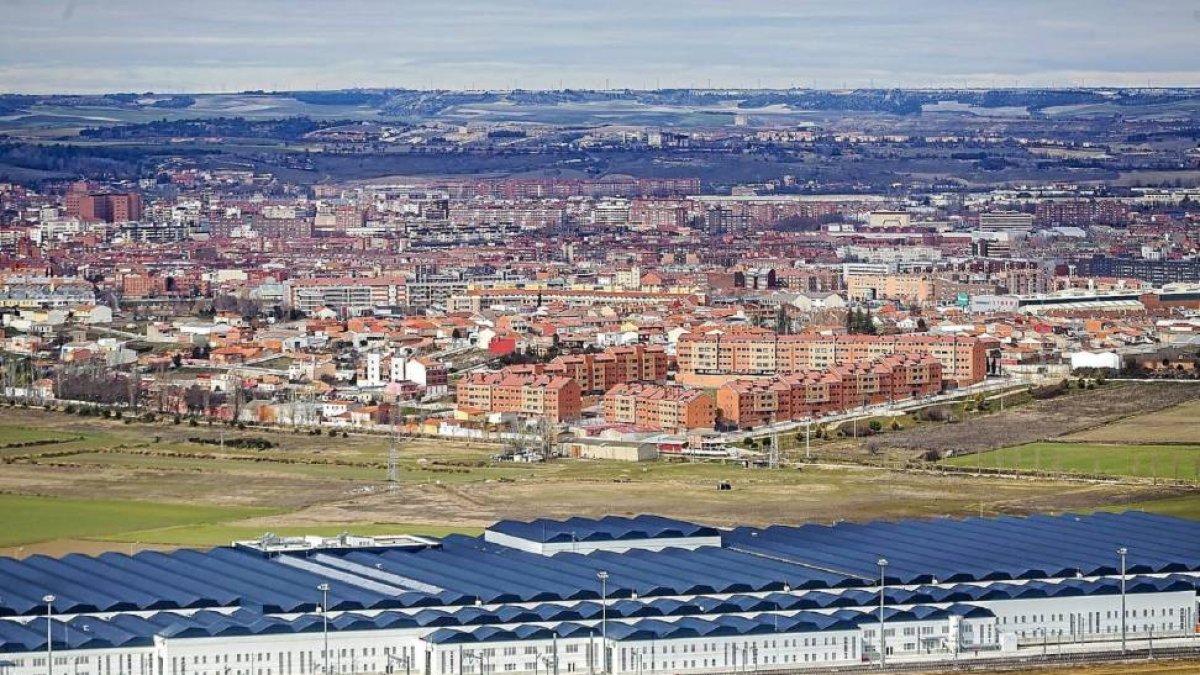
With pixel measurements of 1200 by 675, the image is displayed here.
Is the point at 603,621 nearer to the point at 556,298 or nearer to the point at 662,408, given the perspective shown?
the point at 662,408

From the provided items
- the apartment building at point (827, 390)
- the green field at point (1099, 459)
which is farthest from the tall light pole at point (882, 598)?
the apartment building at point (827, 390)

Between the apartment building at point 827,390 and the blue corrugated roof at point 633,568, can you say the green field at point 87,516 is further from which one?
the apartment building at point 827,390

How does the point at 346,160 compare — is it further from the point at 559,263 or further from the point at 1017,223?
the point at 559,263

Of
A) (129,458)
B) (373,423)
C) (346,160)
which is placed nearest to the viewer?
(129,458)

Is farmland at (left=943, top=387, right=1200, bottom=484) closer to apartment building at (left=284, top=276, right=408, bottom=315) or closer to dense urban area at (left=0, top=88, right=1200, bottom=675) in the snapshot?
dense urban area at (left=0, top=88, right=1200, bottom=675)

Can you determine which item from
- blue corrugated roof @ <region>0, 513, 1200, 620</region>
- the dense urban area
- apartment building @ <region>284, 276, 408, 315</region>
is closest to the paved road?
the dense urban area

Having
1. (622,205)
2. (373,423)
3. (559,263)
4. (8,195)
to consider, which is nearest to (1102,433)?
(373,423)

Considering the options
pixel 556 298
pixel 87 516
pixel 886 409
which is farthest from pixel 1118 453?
pixel 556 298
